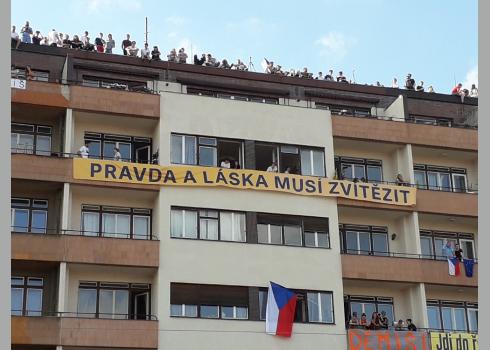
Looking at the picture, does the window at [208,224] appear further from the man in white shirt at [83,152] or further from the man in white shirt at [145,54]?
the man in white shirt at [145,54]

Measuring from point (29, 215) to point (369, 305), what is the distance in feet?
53.0

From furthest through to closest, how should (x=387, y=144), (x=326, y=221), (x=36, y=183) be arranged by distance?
(x=387, y=144) → (x=326, y=221) → (x=36, y=183)

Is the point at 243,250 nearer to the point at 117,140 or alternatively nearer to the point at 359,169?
the point at 117,140

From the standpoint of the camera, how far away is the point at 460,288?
37.2 m

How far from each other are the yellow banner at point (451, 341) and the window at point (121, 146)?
50.3 feet

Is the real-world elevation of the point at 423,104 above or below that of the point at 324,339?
above

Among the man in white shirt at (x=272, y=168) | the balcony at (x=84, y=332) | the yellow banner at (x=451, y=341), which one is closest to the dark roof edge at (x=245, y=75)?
the man in white shirt at (x=272, y=168)

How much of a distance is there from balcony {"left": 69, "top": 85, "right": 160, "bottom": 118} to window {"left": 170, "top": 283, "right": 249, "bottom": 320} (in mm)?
8148

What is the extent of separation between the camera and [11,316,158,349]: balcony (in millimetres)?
29734

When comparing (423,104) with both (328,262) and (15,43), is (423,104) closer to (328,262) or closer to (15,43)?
(328,262)

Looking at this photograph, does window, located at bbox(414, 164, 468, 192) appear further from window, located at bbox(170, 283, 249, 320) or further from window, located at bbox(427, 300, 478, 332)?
window, located at bbox(170, 283, 249, 320)

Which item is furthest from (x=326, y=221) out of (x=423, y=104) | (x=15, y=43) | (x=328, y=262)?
(x=15, y=43)

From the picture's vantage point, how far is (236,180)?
34938 millimetres

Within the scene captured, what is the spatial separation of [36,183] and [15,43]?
25.9ft
